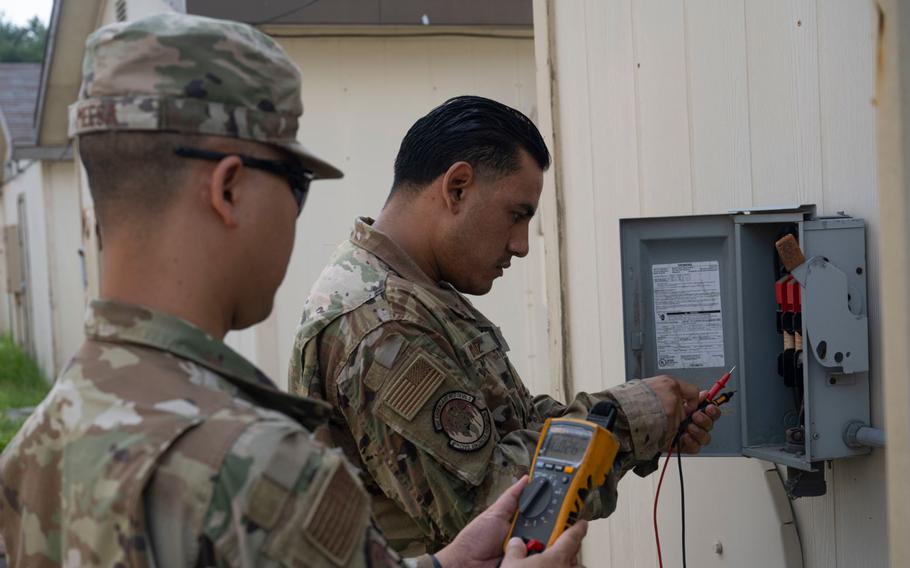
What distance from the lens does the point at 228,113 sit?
137 cm

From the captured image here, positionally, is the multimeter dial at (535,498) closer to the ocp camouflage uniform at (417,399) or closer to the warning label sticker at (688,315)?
the ocp camouflage uniform at (417,399)

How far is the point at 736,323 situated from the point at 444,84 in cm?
391

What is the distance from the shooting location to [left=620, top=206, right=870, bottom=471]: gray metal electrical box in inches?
91.4

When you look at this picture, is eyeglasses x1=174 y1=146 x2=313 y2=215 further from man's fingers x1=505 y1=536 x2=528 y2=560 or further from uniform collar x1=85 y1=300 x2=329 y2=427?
man's fingers x1=505 y1=536 x2=528 y2=560

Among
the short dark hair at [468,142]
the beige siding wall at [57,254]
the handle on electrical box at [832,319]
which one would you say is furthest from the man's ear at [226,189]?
the beige siding wall at [57,254]

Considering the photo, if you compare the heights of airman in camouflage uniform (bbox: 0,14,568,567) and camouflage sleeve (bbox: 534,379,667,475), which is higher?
airman in camouflage uniform (bbox: 0,14,568,567)

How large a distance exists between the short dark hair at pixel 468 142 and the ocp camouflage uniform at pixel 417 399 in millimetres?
213

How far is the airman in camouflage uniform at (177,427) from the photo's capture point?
1.21 m

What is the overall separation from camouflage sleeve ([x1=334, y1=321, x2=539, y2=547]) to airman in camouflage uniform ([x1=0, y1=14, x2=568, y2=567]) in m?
0.73

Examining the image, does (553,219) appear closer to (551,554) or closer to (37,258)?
(551,554)

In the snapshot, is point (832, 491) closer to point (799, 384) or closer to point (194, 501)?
point (799, 384)

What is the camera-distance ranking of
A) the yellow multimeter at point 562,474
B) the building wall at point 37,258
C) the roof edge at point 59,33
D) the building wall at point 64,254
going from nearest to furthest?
1. the yellow multimeter at point 562,474
2. the roof edge at point 59,33
3. the building wall at point 64,254
4. the building wall at point 37,258

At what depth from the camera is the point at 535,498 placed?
1755 mm

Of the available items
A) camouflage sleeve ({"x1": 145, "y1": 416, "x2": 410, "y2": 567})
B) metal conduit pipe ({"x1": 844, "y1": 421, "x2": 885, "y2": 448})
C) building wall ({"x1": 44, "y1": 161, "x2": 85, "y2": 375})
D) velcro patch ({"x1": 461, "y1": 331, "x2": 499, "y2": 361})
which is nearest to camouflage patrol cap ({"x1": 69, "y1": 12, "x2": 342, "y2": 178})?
camouflage sleeve ({"x1": 145, "y1": 416, "x2": 410, "y2": 567})
